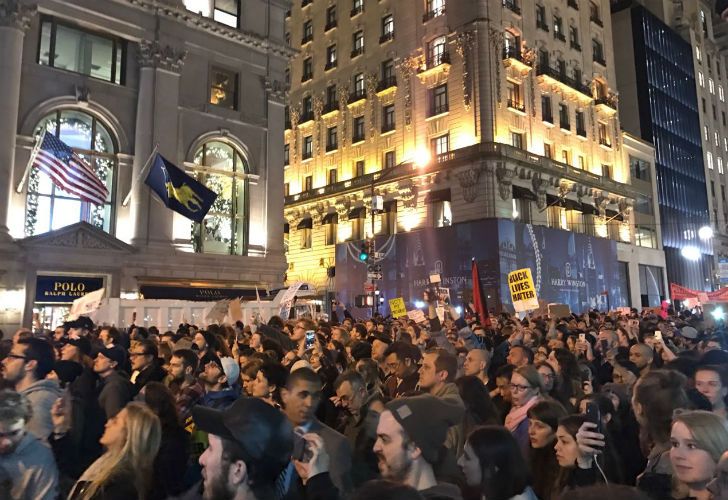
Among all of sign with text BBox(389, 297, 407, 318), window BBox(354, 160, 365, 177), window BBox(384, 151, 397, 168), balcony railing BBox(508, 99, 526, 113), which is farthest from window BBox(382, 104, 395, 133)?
sign with text BBox(389, 297, 407, 318)

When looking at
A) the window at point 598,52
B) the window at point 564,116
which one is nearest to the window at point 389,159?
the window at point 564,116

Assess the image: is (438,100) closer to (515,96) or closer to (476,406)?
(515,96)

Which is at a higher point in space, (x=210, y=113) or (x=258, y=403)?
(x=210, y=113)

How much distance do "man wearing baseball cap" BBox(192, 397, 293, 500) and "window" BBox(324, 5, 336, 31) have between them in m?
47.6

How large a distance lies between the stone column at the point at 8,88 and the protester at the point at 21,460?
70.6 ft

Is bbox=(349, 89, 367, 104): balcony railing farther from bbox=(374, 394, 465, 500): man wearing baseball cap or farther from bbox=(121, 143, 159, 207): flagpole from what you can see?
bbox=(374, 394, 465, 500): man wearing baseball cap

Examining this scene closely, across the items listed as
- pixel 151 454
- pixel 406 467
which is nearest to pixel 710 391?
pixel 406 467

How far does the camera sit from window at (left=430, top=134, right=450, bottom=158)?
3759 cm

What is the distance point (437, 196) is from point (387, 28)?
14.2 metres

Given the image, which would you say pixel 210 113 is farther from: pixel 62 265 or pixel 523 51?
pixel 523 51

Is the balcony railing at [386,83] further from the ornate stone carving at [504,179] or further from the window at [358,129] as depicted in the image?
the ornate stone carving at [504,179]

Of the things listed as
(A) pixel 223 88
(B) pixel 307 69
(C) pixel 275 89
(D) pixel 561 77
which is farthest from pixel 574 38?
(A) pixel 223 88

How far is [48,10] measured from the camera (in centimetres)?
2367

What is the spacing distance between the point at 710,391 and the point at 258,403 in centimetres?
429
